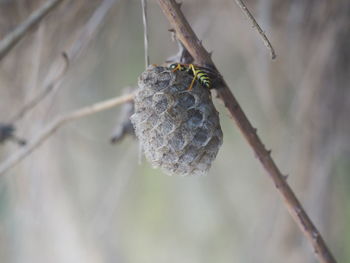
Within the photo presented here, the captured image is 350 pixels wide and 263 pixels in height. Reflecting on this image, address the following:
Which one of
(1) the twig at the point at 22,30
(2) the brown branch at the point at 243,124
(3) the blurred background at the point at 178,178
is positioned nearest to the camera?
(2) the brown branch at the point at 243,124

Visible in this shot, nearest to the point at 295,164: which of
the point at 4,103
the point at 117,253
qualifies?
the point at 4,103

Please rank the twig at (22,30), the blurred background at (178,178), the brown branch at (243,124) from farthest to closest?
the blurred background at (178,178) → the twig at (22,30) → the brown branch at (243,124)

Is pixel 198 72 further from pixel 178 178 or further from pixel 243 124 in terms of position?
pixel 178 178

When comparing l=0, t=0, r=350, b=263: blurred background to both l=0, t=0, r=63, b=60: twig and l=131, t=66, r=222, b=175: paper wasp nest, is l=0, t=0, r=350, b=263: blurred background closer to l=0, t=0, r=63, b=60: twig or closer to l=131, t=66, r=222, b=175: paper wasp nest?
l=0, t=0, r=63, b=60: twig

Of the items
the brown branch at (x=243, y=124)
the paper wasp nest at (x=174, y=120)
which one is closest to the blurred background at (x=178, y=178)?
the brown branch at (x=243, y=124)

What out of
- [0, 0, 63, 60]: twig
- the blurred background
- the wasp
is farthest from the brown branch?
[0, 0, 63, 60]: twig

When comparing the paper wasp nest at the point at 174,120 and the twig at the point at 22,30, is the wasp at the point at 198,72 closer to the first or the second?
the paper wasp nest at the point at 174,120
